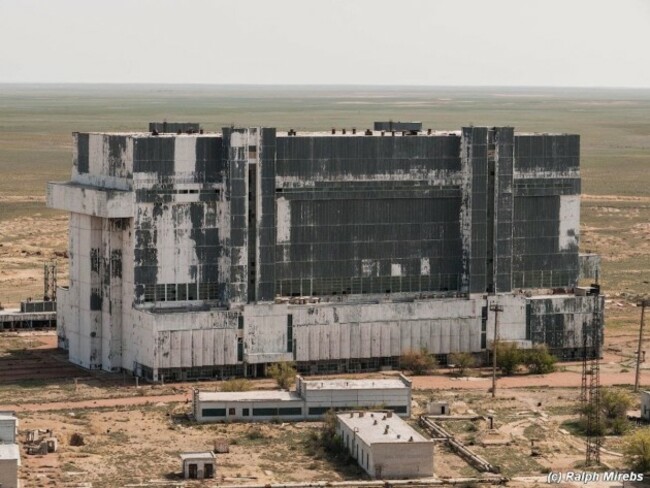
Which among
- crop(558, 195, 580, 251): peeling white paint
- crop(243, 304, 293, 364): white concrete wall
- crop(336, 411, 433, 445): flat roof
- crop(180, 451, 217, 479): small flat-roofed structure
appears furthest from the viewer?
crop(558, 195, 580, 251): peeling white paint

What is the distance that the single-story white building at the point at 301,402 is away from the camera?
89125 millimetres

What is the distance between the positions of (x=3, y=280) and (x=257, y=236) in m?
40.2

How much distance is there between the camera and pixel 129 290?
100875 millimetres

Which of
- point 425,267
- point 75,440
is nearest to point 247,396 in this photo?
point 75,440

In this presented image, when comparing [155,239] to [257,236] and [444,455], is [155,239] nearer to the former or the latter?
[257,236]

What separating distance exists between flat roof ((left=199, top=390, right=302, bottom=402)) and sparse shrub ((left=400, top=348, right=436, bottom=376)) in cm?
1351

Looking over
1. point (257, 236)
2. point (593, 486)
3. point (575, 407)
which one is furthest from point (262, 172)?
point (593, 486)

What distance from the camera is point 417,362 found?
341 ft

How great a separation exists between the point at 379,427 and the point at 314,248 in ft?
75.5

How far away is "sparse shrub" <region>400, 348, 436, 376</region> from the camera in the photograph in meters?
104

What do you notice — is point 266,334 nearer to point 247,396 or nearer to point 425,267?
point 425,267

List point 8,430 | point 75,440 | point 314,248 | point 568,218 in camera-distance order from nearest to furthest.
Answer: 1. point 8,430
2. point 75,440
3. point 314,248
4. point 568,218

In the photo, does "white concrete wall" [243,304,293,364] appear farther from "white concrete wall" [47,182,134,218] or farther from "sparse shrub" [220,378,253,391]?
"white concrete wall" [47,182,134,218]

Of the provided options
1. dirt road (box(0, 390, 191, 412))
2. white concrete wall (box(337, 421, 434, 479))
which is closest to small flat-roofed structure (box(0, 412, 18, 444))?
dirt road (box(0, 390, 191, 412))
